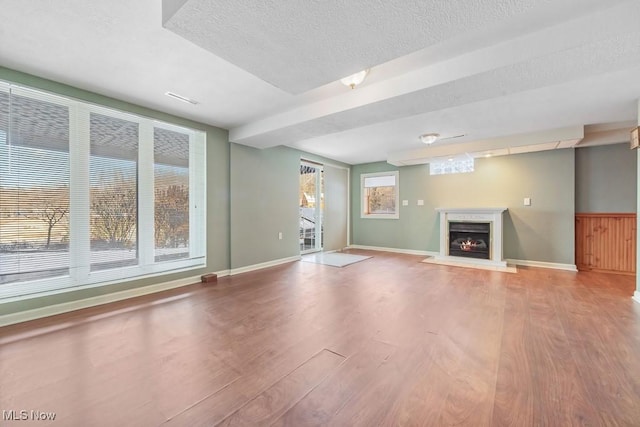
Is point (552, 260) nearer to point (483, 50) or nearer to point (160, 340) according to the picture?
point (483, 50)

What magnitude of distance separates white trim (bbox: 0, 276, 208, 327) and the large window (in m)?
0.19

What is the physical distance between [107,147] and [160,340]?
243 centimetres

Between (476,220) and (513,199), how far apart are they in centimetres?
85

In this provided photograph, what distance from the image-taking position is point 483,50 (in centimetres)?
209

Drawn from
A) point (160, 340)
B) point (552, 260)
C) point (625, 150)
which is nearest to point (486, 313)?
point (160, 340)

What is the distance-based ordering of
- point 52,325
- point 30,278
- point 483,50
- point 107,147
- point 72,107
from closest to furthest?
point 483,50 → point 52,325 → point 30,278 → point 72,107 → point 107,147

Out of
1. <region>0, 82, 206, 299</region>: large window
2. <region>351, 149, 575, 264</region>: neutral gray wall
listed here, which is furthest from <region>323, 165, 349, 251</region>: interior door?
<region>0, 82, 206, 299</region>: large window

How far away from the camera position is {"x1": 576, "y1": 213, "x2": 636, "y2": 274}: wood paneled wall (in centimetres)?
436

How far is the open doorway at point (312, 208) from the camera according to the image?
6.50 metres

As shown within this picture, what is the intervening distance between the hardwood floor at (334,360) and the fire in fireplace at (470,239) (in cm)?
191

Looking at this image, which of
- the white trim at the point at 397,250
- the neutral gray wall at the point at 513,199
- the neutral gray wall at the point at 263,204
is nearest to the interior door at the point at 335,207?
the white trim at the point at 397,250

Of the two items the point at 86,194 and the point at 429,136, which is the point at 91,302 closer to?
the point at 86,194

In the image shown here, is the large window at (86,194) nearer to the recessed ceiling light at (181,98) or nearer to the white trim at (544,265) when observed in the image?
the recessed ceiling light at (181,98)

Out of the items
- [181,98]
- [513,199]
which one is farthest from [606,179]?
[181,98]
